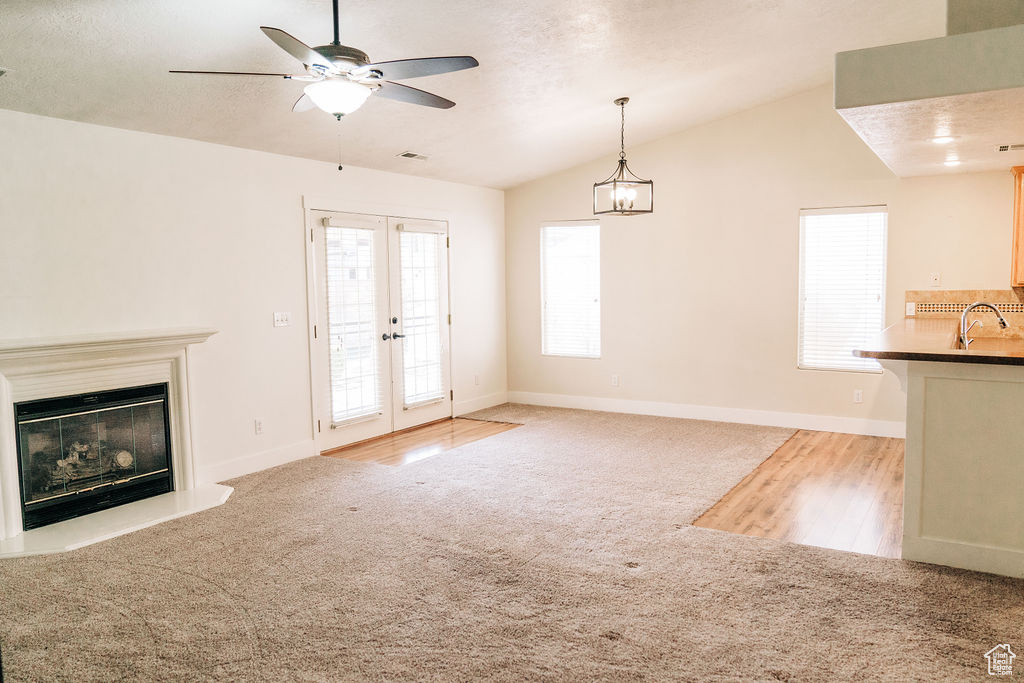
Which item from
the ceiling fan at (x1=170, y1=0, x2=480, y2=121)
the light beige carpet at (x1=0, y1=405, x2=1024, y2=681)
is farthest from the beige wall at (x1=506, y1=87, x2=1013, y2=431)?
the ceiling fan at (x1=170, y1=0, x2=480, y2=121)

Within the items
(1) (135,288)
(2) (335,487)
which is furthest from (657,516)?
(1) (135,288)

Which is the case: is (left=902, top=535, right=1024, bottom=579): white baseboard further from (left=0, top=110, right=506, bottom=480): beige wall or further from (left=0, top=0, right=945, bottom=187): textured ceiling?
(left=0, top=110, right=506, bottom=480): beige wall

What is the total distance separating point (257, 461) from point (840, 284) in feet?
18.1

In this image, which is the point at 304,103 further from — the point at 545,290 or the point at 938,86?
the point at 545,290

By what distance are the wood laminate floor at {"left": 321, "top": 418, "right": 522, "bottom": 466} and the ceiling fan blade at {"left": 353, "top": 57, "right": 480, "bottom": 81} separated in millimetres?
3482

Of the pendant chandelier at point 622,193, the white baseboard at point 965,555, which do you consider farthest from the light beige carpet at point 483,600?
the pendant chandelier at point 622,193

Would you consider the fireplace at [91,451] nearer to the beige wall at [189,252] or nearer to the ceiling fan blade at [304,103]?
the beige wall at [189,252]

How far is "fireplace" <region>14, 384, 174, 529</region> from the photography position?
13.6 feet

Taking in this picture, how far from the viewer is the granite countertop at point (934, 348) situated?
323 cm

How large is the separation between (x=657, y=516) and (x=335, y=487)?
2.32 m

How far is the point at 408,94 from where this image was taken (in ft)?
10.9

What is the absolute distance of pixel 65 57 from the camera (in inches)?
138

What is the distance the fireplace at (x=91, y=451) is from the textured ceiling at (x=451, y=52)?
184 cm

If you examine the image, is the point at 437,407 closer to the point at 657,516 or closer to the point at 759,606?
the point at 657,516
